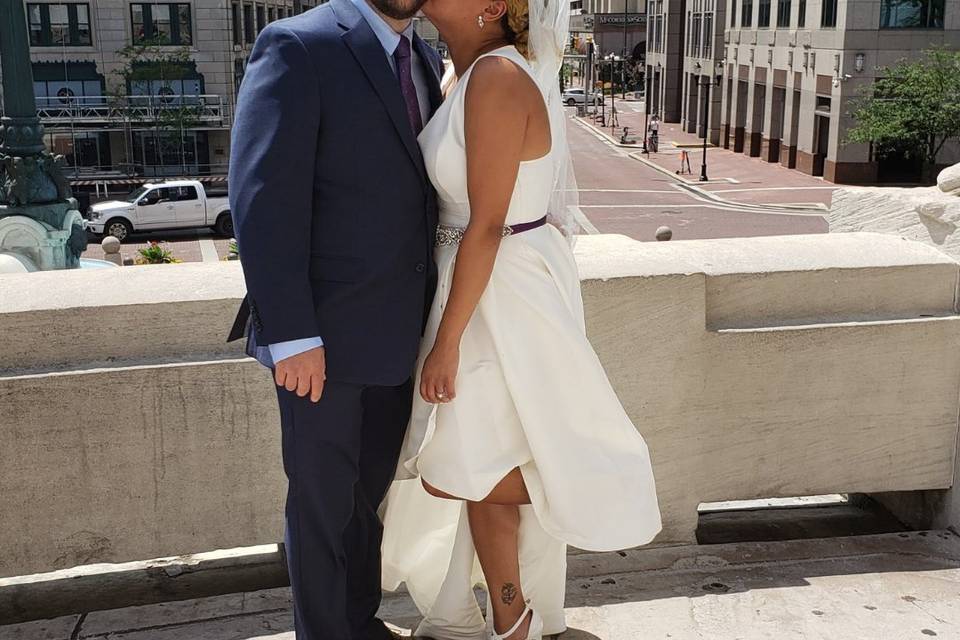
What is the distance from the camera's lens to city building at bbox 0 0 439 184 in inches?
1718

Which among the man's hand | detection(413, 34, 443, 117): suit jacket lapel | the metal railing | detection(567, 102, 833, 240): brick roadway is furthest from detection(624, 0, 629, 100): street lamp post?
the man's hand

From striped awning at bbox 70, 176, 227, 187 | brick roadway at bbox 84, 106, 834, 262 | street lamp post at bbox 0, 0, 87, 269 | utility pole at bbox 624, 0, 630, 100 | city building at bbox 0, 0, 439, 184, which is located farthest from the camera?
utility pole at bbox 624, 0, 630, 100

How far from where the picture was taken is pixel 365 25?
2762mm

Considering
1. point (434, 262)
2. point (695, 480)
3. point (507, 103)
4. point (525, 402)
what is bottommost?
point (695, 480)

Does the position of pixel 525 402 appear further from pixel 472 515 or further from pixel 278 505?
pixel 278 505

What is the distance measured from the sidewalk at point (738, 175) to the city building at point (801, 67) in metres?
0.70

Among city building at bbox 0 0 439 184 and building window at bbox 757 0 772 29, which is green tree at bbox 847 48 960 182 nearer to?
building window at bbox 757 0 772 29

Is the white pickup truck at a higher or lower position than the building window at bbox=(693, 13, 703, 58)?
lower

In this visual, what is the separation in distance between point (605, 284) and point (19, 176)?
40.1ft

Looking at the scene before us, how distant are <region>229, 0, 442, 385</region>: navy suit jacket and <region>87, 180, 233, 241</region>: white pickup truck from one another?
29831 mm

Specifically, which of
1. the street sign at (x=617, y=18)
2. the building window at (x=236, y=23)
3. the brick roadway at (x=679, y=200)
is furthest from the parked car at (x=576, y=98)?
the building window at (x=236, y=23)

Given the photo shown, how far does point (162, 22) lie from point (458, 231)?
1805 inches

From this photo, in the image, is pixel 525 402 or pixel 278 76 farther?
pixel 525 402

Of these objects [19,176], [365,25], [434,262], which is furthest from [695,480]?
[19,176]
